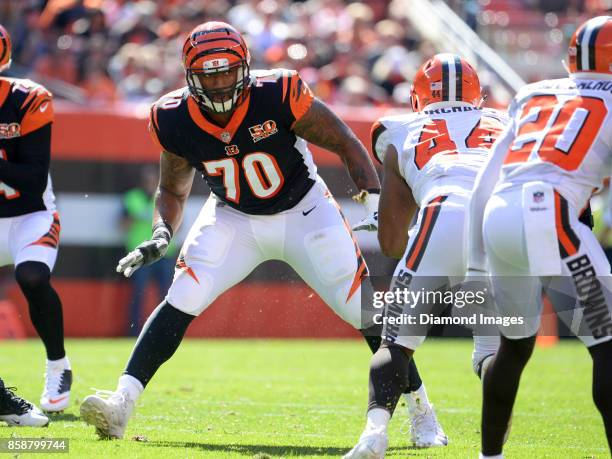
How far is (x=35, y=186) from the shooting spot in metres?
6.00

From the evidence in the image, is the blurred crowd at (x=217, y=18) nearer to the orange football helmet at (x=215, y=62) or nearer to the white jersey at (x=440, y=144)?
the orange football helmet at (x=215, y=62)

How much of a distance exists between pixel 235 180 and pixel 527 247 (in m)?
1.85

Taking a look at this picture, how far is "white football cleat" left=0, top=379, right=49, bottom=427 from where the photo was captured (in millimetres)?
5270

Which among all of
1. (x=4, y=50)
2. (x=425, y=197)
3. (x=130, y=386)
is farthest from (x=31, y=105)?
(x=425, y=197)

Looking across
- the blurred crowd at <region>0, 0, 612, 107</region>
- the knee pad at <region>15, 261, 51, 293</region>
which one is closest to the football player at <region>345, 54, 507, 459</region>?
the knee pad at <region>15, 261, 51, 293</region>

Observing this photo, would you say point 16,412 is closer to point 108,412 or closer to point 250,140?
point 108,412

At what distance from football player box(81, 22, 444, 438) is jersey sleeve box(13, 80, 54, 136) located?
0.93m

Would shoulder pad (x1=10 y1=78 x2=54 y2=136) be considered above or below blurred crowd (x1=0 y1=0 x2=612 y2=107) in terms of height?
above

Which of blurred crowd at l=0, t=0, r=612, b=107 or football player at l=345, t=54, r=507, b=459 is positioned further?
blurred crowd at l=0, t=0, r=612, b=107

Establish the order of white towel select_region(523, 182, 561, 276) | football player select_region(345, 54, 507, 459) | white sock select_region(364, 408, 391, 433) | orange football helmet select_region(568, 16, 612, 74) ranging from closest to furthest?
1. white towel select_region(523, 182, 561, 276)
2. orange football helmet select_region(568, 16, 612, 74)
3. white sock select_region(364, 408, 391, 433)
4. football player select_region(345, 54, 507, 459)

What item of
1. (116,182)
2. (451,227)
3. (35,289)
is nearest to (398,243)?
(451,227)

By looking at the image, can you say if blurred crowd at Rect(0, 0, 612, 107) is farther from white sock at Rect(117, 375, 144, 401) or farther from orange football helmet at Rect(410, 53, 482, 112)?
orange football helmet at Rect(410, 53, 482, 112)

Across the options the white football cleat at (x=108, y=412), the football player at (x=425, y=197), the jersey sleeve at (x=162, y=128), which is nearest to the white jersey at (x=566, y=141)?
the football player at (x=425, y=197)

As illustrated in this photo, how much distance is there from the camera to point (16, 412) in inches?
208
